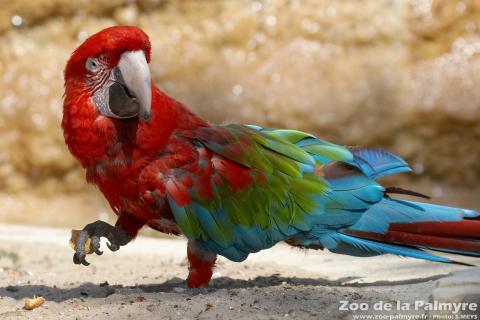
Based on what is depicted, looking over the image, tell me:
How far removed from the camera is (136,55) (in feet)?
8.09

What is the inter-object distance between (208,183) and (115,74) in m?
0.45

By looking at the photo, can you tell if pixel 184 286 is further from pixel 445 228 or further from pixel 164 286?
pixel 445 228

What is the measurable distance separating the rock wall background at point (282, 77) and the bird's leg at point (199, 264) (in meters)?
2.43

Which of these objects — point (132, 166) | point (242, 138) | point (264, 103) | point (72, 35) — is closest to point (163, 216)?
point (132, 166)

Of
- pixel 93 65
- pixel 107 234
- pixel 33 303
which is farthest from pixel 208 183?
pixel 33 303

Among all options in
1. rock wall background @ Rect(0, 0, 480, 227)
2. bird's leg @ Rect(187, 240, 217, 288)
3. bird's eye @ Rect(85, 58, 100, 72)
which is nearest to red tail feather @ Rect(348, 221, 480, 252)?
bird's leg @ Rect(187, 240, 217, 288)

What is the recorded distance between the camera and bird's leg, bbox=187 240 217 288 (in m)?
2.66

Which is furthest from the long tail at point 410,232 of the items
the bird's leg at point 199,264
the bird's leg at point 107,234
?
the bird's leg at point 107,234

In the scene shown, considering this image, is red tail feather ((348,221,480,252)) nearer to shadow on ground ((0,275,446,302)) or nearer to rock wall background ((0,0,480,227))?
shadow on ground ((0,275,446,302))

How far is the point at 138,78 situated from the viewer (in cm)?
244

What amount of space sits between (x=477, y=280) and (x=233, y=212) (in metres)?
0.79

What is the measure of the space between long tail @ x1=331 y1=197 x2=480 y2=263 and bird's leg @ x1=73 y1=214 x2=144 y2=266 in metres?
0.68

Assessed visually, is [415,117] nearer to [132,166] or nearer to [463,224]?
[463,224]

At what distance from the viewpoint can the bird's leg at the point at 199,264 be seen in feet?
8.74
